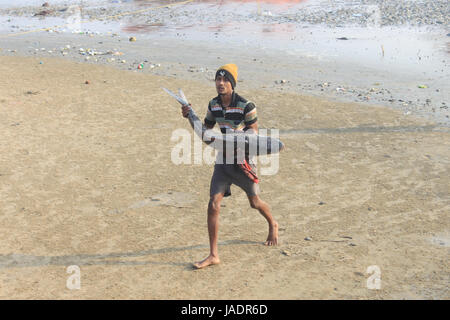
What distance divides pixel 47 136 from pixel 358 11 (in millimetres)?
13908

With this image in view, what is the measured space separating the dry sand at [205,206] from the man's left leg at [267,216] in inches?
3.6

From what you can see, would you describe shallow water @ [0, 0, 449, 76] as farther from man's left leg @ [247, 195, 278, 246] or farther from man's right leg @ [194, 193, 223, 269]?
man's right leg @ [194, 193, 223, 269]

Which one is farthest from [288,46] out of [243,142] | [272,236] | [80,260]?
[80,260]

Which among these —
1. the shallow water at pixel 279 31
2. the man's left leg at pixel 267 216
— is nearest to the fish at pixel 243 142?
the man's left leg at pixel 267 216

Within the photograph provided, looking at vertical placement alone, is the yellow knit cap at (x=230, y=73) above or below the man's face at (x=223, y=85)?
above

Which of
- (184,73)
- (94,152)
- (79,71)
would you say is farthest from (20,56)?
A: (94,152)

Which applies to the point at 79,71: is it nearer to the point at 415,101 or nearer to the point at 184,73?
the point at 184,73

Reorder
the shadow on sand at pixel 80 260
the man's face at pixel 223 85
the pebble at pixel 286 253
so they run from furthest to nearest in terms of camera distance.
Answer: the pebble at pixel 286 253
the shadow on sand at pixel 80 260
the man's face at pixel 223 85

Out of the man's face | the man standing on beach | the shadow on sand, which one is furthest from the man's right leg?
the man's face

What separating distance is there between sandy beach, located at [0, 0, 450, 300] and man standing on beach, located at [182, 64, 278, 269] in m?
0.37

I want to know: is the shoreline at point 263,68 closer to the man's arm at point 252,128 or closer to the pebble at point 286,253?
the pebble at point 286,253

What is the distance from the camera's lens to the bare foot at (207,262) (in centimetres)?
473

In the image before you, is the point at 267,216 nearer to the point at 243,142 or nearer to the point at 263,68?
the point at 243,142
